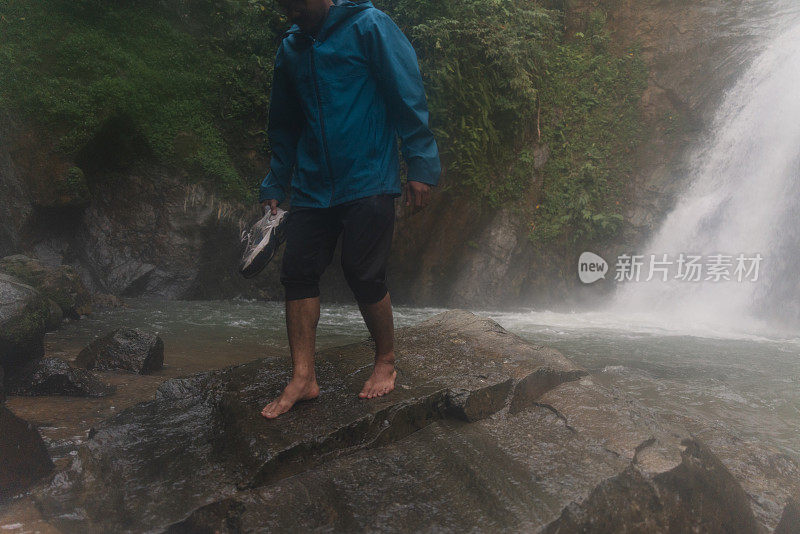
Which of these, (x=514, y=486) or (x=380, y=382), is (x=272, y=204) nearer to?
(x=380, y=382)

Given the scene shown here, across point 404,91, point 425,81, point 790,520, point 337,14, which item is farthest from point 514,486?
point 425,81

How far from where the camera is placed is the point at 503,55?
9195mm

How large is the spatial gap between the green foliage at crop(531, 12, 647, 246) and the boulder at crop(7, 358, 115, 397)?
25.8ft

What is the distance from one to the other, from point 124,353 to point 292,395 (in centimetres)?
253

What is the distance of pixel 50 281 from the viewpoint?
19.5 feet

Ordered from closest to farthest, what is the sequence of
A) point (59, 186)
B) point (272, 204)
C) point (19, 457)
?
point (19, 457)
point (272, 204)
point (59, 186)

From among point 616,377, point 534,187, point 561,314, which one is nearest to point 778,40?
point 534,187

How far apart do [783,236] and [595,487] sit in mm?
9759

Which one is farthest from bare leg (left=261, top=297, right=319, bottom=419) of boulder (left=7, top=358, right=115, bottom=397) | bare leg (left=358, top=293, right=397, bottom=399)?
boulder (left=7, top=358, right=115, bottom=397)

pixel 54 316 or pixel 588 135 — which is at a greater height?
pixel 588 135

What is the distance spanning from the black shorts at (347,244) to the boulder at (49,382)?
202 centimetres

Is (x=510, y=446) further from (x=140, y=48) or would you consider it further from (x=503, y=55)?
(x=140, y=48)

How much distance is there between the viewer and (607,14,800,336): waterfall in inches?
363

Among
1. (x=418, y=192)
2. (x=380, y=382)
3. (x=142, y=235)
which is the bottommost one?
(x=380, y=382)
